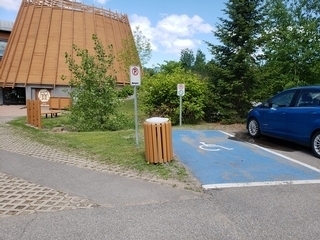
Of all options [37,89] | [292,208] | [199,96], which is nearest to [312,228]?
[292,208]

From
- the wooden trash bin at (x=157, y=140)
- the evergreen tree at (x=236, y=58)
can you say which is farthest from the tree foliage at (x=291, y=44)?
the wooden trash bin at (x=157, y=140)

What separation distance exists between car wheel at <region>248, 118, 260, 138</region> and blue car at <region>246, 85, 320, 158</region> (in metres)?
0.07

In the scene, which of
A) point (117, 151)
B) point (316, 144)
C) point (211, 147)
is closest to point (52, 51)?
point (117, 151)

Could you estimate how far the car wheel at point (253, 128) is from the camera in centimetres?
846

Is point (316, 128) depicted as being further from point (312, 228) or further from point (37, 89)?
point (37, 89)

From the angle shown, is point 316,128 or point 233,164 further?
point 316,128

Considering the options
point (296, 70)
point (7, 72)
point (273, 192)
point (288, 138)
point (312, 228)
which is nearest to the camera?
point (312, 228)

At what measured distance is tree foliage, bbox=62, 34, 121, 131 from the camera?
36.1 ft

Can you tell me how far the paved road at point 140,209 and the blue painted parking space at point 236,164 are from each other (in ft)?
1.41

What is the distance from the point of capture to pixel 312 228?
313 cm

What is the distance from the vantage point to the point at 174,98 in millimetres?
11516

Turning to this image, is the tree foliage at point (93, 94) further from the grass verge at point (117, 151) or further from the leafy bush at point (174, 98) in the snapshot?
the grass verge at point (117, 151)

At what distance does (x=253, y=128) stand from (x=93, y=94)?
6.35m

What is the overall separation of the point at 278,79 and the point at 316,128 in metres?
5.69
